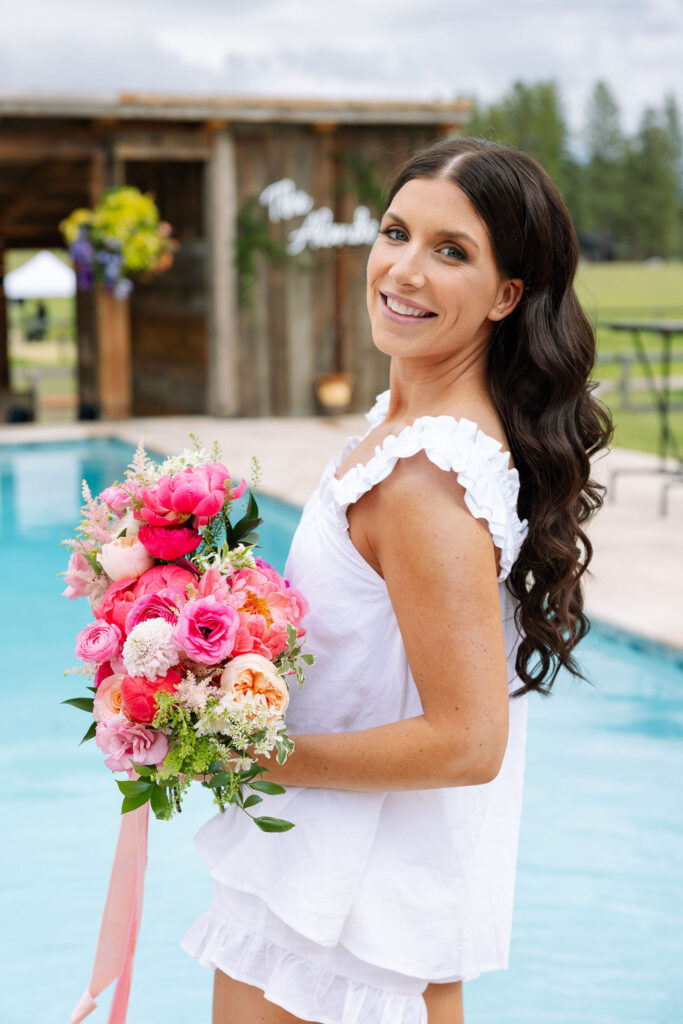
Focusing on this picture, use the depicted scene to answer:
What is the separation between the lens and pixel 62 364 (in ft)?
87.8

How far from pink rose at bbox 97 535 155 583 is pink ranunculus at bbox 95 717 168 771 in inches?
6.5

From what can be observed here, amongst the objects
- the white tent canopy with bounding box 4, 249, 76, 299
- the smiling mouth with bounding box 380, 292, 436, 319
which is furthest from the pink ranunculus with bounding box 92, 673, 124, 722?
the white tent canopy with bounding box 4, 249, 76, 299

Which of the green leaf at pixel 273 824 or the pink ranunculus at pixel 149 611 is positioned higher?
the pink ranunculus at pixel 149 611

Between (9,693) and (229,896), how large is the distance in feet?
13.3

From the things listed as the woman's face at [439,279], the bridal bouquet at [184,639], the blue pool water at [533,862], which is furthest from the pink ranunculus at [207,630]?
the blue pool water at [533,862]

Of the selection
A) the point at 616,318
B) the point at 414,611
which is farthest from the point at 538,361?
the point at 616,318

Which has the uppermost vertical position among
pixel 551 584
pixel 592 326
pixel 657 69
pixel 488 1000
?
pixel 657 69

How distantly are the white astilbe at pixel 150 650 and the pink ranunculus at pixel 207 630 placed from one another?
12 mm

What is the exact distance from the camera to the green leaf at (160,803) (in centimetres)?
118

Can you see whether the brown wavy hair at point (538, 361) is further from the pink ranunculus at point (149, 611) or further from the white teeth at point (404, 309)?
the pink ranunculus at point (149, 611)

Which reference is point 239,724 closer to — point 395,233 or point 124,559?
point 124,559

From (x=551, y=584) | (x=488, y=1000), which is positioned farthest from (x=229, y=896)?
(x=488, y=1000)

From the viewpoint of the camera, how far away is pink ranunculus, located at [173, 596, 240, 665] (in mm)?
1147

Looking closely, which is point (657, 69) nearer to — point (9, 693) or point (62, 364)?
point (62, 364)
